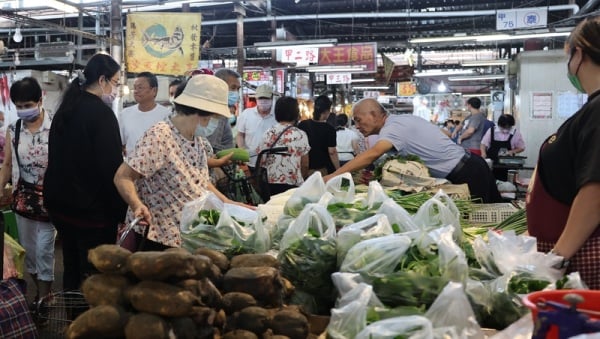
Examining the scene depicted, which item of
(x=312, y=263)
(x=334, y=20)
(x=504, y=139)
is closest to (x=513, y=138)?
(x=504, y=139)

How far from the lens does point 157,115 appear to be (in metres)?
6.02

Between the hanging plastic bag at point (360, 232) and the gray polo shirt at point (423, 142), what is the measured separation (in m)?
2.75

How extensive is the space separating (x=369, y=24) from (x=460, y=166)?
17893 mm

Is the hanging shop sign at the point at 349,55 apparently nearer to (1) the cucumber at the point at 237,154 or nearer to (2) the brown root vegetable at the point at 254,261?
(1) the cucumber at the point at 237,154

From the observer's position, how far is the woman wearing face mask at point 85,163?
3.88 metres

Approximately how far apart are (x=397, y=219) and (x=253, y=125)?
497 cm

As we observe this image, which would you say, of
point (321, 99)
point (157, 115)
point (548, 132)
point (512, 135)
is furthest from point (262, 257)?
point (548, 132)

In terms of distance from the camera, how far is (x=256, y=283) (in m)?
1.93

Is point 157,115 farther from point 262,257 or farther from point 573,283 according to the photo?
point 573,283

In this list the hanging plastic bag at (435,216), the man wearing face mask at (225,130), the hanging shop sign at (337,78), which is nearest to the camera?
the hanging plastic bag at (435,216)

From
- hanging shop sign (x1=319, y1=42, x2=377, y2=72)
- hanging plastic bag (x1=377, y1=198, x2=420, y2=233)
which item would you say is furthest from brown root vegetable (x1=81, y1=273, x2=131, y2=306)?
hanging shop sign (x1=319, y1=42, x2=377, y2=72)

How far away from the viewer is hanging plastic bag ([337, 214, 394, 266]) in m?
2.26

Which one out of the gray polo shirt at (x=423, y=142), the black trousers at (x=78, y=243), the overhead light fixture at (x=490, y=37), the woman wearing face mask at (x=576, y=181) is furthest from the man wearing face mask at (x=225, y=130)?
the overhead light fixture at (x=490, y=37)

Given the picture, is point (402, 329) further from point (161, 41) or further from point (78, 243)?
point (161, 41)
